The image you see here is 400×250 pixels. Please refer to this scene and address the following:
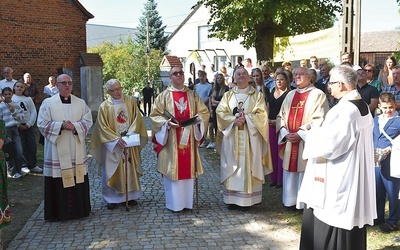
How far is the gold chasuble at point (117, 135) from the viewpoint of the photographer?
7036 millimetres

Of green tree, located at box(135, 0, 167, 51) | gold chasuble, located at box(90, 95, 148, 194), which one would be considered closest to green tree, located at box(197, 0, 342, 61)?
gold chasuble, located at box(90, 95, 148, 194)

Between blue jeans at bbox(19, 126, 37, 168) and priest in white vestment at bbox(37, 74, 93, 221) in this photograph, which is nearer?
priest in white vestment at bbox(37, 74, 93, 221)

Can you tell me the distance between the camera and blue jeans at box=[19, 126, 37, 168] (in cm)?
984

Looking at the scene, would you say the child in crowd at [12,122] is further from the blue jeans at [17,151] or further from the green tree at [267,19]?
the green tree at [267,19]

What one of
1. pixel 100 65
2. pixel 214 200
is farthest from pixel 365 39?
pixel 214 200

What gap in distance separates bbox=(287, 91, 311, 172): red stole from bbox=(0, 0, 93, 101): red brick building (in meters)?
12.3

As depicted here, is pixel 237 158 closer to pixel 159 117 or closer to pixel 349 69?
pixel 159 117

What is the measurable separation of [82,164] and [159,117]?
1365 millimetres

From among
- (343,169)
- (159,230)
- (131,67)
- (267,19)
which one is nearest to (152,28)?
(131,67)

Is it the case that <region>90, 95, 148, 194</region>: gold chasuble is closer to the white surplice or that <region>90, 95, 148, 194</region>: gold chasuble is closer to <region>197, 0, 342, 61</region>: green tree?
the white surplice

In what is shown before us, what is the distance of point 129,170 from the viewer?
722 cm

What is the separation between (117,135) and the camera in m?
7.02

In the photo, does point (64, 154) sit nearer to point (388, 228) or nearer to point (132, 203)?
point (132, 203)

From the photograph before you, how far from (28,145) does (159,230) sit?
505cm
